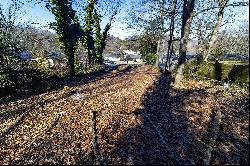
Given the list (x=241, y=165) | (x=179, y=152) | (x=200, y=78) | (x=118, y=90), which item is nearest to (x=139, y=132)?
(x=179, y=152)

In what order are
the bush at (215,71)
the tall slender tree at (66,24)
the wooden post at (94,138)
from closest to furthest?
the wooden post at (94,138)
the bush at (215,71)
the tall slender tree at (66,24)

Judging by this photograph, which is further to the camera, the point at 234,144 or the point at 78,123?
the point at 78,123

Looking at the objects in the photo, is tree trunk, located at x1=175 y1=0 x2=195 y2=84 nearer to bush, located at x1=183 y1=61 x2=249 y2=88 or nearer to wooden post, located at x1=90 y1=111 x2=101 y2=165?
bush, located at x1=183 y1=61 x2=249 y2=88

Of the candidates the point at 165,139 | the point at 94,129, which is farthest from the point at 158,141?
the point at 94,129

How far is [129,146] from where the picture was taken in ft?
27.2

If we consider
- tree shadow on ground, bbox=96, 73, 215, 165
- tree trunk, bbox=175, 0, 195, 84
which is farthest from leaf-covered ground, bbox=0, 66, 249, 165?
tree trunk, bbox=175, 0, 195, 84

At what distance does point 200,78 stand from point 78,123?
358 inches

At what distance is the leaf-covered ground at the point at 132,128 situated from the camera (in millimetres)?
7672

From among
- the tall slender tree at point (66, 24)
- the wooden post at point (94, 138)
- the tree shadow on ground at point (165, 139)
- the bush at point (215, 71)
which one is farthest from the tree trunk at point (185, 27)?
the tall slender tree at point (66, 24)

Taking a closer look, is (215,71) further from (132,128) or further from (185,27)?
(132,128)

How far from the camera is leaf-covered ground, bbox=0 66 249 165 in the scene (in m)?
7.67

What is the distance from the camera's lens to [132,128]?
9.54 metres

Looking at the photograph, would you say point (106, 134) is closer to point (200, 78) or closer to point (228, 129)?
point (228, 129)

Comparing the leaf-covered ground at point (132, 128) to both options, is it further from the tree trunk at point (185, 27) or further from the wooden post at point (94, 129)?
the tree trunk at point (185, 27)
